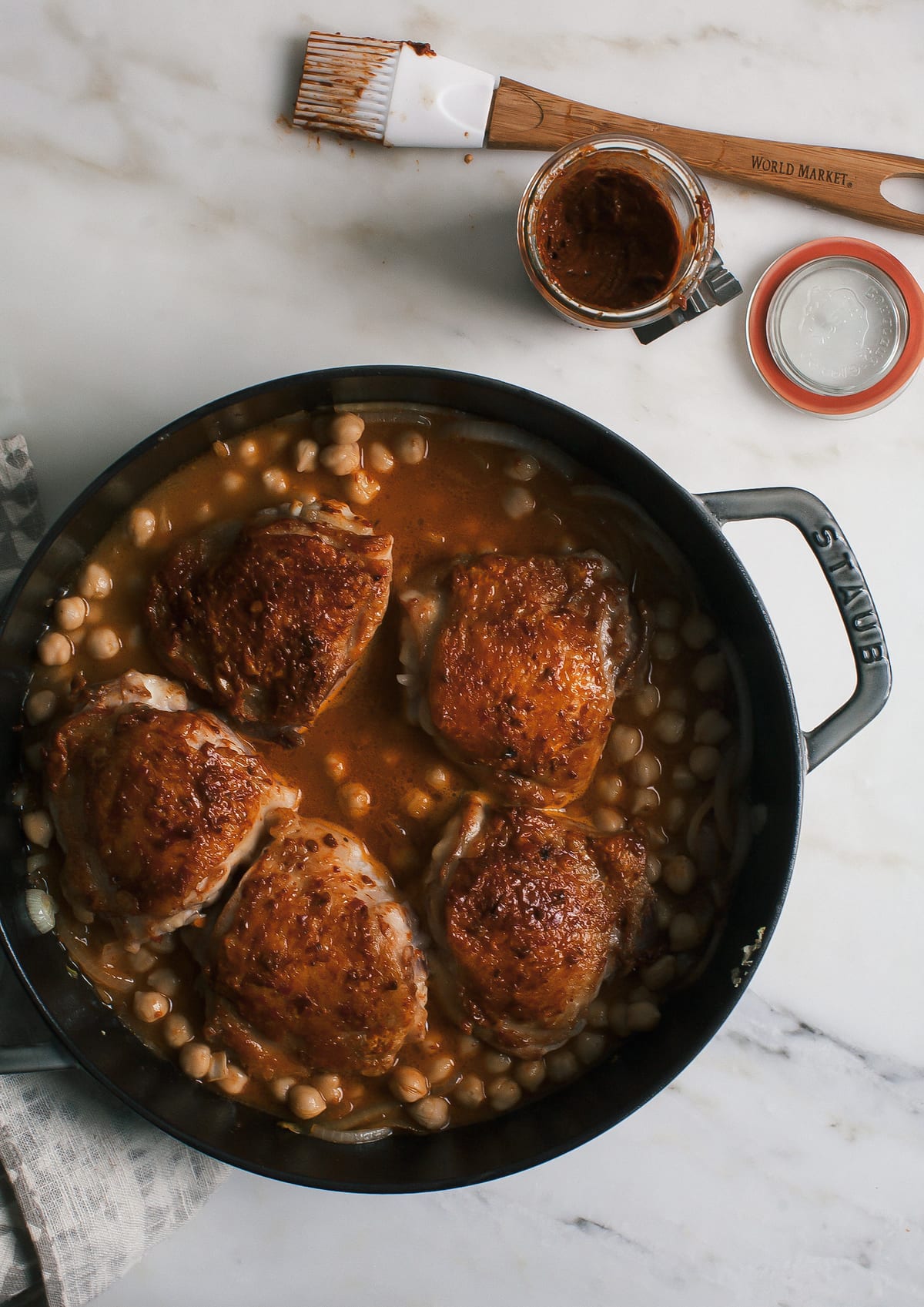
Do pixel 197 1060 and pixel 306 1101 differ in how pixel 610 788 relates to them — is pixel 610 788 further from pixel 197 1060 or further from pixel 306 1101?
pixel 197 1060

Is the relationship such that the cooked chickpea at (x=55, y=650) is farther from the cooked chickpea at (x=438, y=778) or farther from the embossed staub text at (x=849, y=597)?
the embossed staub text at (x=849, y=597)

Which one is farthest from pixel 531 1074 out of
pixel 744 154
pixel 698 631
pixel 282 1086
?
pixel 744 154

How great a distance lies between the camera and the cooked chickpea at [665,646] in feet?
10.2

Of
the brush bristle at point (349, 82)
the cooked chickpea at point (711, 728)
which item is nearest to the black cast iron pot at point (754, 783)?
the cooked chickpea at point (711, 728)

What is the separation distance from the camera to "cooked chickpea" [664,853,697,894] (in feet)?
10.0

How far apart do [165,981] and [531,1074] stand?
114 cm

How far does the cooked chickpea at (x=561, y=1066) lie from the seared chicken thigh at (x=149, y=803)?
1.12 meters

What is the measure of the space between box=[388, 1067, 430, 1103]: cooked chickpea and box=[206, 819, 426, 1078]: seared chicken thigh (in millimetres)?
76

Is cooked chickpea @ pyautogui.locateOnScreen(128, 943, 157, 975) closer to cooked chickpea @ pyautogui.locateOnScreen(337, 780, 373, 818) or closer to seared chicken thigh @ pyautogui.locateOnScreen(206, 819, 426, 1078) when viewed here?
seared chicken thigh @ pyautogui.locateOnScreen(206, 819, 426, 1078)

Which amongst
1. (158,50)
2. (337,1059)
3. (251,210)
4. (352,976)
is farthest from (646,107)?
(337,1059)

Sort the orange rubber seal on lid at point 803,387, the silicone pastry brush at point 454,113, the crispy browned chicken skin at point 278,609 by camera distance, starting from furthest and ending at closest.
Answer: the orange rubber seal on lid at point 803,387 < the silicone pastry brush at point 454,113 < the crispy browned chicken skin at point 278,609

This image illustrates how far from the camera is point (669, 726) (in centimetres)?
308

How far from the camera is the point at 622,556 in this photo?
10.3ft

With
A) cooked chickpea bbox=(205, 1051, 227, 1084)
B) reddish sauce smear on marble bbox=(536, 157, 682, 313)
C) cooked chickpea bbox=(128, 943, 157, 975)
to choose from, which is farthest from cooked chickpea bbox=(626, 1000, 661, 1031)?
reddish sauce smear on marble bbox=(536, 157, 682, 313)
